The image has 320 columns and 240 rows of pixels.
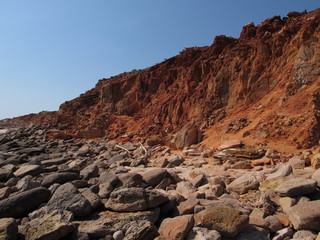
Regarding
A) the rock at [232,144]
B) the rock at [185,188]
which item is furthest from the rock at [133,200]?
the rock at [232,144]

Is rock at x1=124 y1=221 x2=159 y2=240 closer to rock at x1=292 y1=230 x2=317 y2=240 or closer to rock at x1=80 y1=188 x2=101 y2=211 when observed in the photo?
rock at x1=80 y1=188 x2=101 y2=211

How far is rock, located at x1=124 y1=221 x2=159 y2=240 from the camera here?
3.94 meters

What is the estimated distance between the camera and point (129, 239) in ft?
12.8

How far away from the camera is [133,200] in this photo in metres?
4.78

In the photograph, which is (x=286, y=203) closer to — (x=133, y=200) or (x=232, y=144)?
(x=133, y=200)

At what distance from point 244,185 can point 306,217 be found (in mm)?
2103

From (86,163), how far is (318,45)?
11342 millimetres

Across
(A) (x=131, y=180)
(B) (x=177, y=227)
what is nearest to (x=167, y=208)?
(B) (x=177, y=227)

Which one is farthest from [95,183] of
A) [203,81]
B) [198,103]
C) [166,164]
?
[203,81]

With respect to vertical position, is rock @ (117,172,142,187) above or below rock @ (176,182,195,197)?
above

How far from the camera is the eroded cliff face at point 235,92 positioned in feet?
32.8

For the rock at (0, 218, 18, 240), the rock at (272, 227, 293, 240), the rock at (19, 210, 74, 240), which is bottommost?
the rock at (272, 227, 293, 240)

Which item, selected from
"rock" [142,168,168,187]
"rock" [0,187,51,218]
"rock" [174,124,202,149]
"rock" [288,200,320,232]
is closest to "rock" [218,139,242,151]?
"rock" [174,124,202,149]

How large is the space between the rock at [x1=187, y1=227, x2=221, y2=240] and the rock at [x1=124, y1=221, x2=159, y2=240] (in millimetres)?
554
